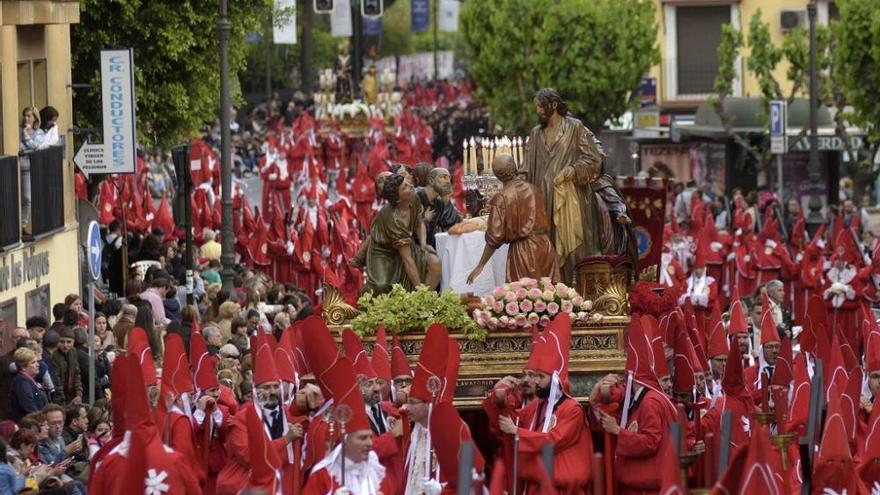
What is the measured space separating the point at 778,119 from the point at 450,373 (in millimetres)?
25577

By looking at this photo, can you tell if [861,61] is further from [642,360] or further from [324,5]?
[642,360]

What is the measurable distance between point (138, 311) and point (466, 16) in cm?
3808

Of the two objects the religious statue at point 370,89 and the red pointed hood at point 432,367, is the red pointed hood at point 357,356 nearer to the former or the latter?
the red pointed hood at point 432,367

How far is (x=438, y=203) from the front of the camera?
71.3 feet

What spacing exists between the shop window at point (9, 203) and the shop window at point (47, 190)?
27.9 inches

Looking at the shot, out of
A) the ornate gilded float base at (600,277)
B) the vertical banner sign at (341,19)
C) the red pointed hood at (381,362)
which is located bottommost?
the red pointed hood at (381,362)

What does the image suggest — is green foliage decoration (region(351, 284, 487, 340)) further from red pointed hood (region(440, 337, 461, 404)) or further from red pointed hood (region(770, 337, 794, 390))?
red pointed hood (region(440, 337, 461, 404))

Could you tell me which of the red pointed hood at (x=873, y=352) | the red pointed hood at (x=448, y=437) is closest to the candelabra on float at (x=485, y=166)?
the red pointed hood at (x=873, y=352)

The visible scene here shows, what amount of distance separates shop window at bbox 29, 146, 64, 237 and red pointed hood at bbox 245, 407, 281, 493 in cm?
1200

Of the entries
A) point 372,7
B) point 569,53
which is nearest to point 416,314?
point 569,53

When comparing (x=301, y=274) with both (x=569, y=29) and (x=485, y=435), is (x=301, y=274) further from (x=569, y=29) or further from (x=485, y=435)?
(x=569, y=29)

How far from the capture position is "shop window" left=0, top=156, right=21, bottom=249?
2478 cm

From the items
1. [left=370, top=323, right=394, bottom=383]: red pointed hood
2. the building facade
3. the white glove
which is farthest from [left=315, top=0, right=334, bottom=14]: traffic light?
the white glove

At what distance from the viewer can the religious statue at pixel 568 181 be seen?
20.4m
